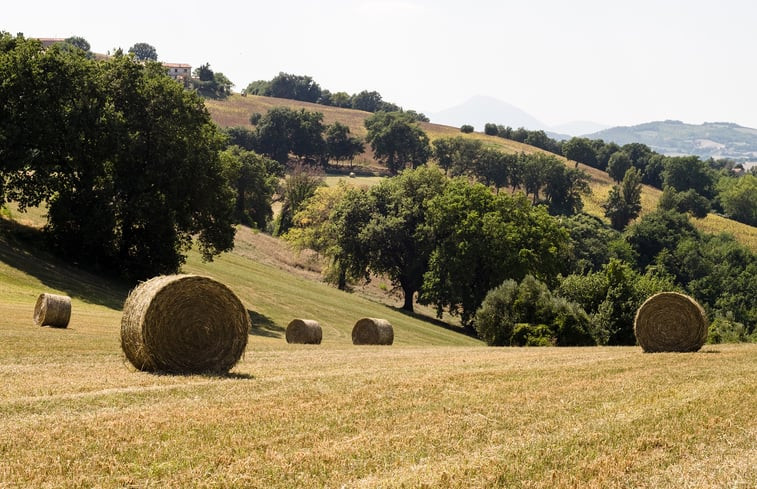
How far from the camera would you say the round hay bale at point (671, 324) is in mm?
29656

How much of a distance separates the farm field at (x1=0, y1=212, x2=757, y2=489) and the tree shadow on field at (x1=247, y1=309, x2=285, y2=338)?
A: 70.0ft

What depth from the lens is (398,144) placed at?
175m

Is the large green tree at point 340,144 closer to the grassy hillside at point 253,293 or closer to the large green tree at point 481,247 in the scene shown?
the grassy hillside at point 253,293

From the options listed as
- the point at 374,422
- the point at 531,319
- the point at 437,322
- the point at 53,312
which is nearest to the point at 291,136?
the point at 437,322

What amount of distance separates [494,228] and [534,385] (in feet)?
175

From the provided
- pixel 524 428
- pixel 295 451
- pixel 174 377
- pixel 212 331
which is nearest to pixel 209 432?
pixel 295 451

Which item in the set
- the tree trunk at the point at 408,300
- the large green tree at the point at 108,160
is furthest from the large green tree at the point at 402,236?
the large green tree at the point at 108,160

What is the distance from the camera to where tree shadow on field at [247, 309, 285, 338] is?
47000mm

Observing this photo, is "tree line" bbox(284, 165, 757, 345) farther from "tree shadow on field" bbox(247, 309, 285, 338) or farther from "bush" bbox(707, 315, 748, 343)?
"tree shadow on field" bbox(247, 309, 285, 338)

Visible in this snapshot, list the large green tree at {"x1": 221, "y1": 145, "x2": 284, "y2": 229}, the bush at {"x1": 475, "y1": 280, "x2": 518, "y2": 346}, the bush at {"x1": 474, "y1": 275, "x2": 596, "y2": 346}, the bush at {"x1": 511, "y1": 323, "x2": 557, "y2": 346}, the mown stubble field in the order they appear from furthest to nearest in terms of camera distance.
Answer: the large green tree at {"x1": 221, "y1": 145, "x2": 284, "y2": 229}, the bush at {"x1": 475, "y1": 280, "x2": 518, "y2": 346}, the bush at {"x1": 474, "y1": 275, "x2": 596, "y2": 346}, the bush at {"x1": 511, "y1": 323, "x2": 557, "y2": 346}, the mown stubble field

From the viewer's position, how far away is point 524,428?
13.4 m

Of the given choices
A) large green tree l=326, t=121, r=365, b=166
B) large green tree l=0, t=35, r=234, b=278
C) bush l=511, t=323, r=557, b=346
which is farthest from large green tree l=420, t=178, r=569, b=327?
large green tree l=326, t=121, r=365, b=166

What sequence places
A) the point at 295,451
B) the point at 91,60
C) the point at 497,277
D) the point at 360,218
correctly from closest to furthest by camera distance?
the point at 295,451
the point at 91,60
the point at 497,277
the point at 360,218

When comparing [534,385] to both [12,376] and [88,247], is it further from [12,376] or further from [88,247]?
[88,247]
